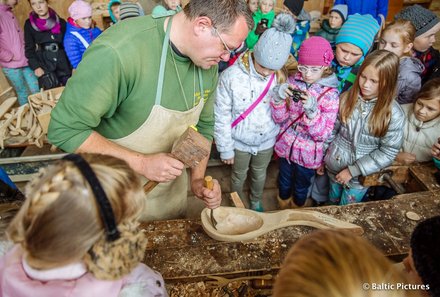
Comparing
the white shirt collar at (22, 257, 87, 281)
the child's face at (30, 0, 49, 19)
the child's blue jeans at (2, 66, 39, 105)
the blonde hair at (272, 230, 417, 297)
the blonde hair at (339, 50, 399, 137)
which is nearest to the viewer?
the blonde hair at (272, 230, 417, 297)

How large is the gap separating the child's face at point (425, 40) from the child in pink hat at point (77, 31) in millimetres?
3976

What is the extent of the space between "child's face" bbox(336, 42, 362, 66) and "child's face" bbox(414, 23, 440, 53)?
3.13ft

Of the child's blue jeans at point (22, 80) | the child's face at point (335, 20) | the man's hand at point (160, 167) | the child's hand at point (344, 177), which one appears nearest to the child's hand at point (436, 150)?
the child's hand at point (344, 177)

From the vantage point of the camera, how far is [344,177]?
2863 mm

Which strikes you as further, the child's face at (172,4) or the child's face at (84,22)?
the child's face at (84,22)

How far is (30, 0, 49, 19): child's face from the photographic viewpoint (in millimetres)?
4066

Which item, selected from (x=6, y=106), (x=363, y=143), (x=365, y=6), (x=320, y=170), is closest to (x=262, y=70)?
(x=363, y=143)

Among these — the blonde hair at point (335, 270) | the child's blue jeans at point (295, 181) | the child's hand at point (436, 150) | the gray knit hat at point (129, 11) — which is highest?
the gray knit hat at point (129, 11)

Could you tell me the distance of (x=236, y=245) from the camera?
1.86 m

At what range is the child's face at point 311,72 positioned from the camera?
2.74 meters

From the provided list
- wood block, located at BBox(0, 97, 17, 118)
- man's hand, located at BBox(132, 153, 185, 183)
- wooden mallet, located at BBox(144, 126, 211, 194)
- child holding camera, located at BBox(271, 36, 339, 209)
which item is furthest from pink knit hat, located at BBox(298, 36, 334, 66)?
wood block, located at BBox(0, 97, 17, 118)

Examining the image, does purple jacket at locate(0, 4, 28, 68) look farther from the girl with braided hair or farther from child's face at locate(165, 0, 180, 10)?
the girl with braided hair

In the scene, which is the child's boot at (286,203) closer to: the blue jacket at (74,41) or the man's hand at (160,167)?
the man's hand at (160,167)

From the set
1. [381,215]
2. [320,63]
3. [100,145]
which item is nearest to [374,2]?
[320,63]
